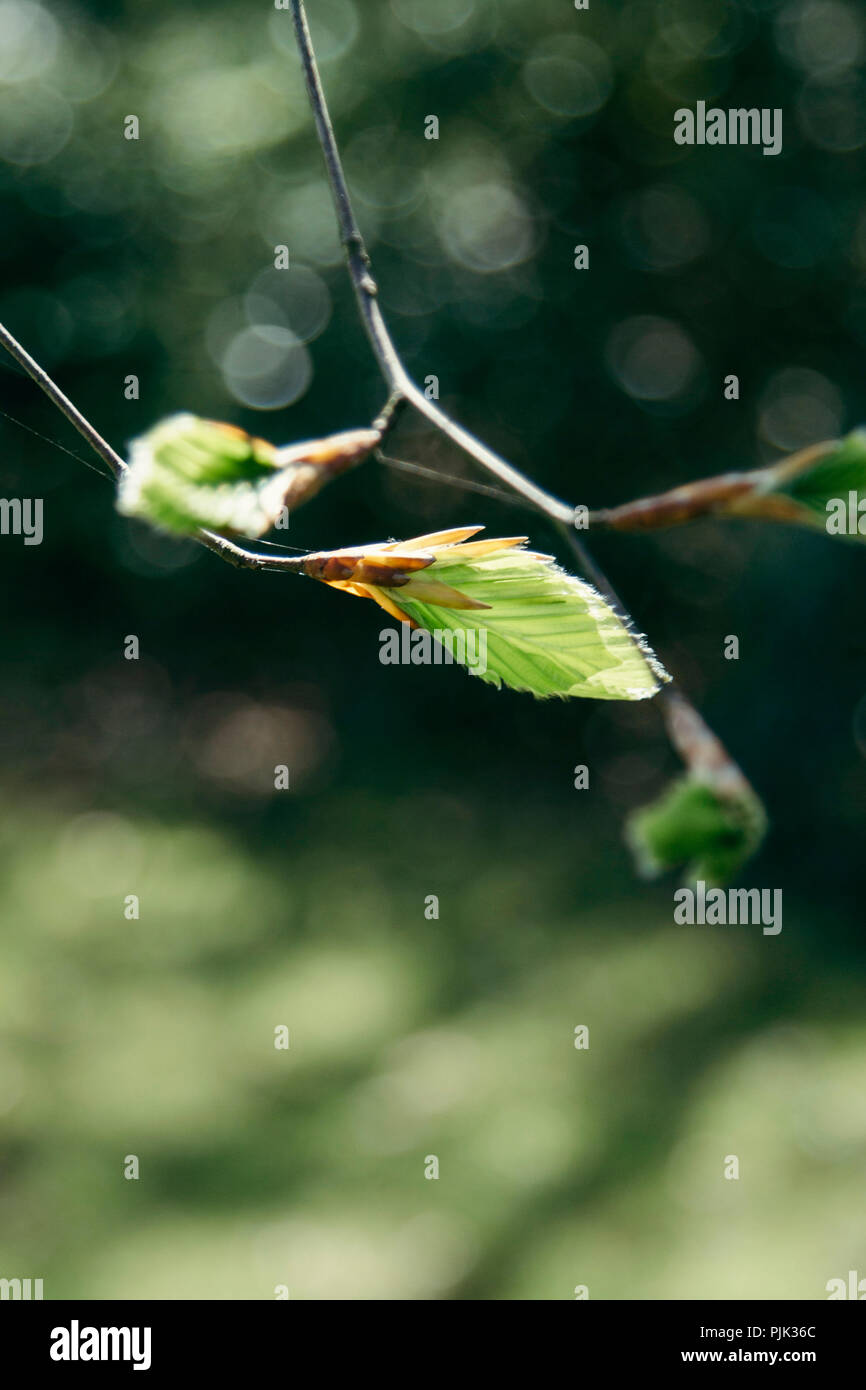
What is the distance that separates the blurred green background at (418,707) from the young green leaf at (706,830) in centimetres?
237

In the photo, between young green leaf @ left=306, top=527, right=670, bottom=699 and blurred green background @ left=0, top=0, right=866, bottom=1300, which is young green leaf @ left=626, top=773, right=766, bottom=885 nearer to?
young green leaf @ left=306, top=527, right=670, bottom=699

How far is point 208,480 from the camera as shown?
0.33 metres

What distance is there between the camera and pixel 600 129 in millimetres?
4352

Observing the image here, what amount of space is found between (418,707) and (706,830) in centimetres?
480

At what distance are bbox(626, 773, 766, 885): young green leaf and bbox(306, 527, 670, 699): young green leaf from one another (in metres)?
0.04

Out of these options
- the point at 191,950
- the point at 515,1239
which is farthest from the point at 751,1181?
the point at 191,950

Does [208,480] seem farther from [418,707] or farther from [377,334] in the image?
[418,707]

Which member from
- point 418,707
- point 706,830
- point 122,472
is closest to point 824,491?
point 706,830

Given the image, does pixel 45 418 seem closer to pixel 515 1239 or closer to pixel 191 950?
pixel 191 950

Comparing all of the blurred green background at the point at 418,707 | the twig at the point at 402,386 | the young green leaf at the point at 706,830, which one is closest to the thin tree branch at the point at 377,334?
the twig at the point at 402,386

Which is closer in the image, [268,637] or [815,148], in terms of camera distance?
[815,148]

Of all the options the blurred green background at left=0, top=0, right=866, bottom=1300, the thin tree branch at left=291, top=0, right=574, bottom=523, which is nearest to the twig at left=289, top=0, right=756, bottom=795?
the thin tree branch at left=291, top=0, right=574, bottom=523

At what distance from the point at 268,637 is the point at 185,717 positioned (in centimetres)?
67

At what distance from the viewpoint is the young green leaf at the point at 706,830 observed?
38 centimetres
